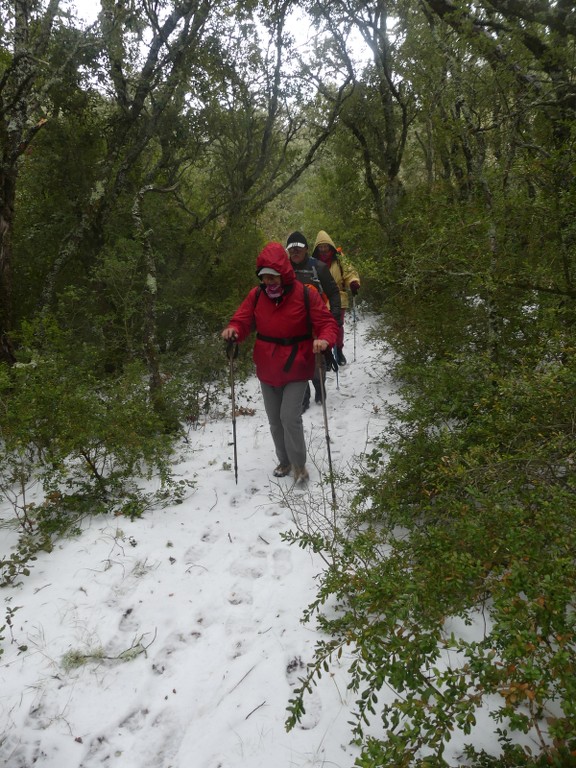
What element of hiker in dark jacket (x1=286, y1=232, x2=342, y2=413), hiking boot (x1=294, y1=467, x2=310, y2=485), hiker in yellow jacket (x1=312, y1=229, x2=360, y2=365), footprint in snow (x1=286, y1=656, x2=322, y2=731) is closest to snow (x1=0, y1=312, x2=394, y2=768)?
footprint in snow (x1=286, y1=656, x2=322, y2=731)

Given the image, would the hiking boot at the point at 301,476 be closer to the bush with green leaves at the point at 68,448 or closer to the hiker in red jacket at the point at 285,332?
the hiker in red jacket at the point at 285,332

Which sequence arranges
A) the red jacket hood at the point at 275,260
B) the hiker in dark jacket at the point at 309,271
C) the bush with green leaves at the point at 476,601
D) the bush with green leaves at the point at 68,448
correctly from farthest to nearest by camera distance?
the hiker in dark jacket at the point at 309,271 < the red jacket hood at the point at 275,260 < the bush with green leaves at the point at 68,448 < the bush with green leaves at the point at 476,601

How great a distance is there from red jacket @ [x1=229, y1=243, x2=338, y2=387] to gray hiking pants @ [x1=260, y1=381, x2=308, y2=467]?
0.44 ft

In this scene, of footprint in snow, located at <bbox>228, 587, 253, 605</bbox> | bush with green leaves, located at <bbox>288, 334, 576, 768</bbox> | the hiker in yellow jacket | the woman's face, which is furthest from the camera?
the hiker in yellow jacket

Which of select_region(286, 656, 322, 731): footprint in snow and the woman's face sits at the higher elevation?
the woman's face

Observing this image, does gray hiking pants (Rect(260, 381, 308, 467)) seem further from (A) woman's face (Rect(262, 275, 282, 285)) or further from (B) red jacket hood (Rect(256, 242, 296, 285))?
(B) red jacket hood (Rect(256, 242, 296, 285))

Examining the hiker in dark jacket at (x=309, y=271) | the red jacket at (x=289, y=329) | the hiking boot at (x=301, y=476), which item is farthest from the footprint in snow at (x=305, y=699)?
the hiker in dark jacket at (x=309, y=271)

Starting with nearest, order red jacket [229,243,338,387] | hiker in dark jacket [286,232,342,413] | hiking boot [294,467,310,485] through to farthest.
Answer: red jacket [229,243,338,387] → hiking boot [294,467,310,485] → hiker in dark jacket [286,232,342,413]

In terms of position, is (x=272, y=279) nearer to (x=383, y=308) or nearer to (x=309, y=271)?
(x=309, y=271)

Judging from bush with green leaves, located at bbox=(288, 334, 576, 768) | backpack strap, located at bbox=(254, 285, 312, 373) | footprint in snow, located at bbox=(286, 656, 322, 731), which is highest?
backpack strap, located at bbox=(254, 285, 312, 373)

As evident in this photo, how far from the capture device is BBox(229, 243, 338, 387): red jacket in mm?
4594

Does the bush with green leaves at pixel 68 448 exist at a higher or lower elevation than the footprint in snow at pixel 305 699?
higher

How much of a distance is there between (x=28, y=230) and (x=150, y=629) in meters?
7.34

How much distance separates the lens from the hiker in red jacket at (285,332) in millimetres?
4508
